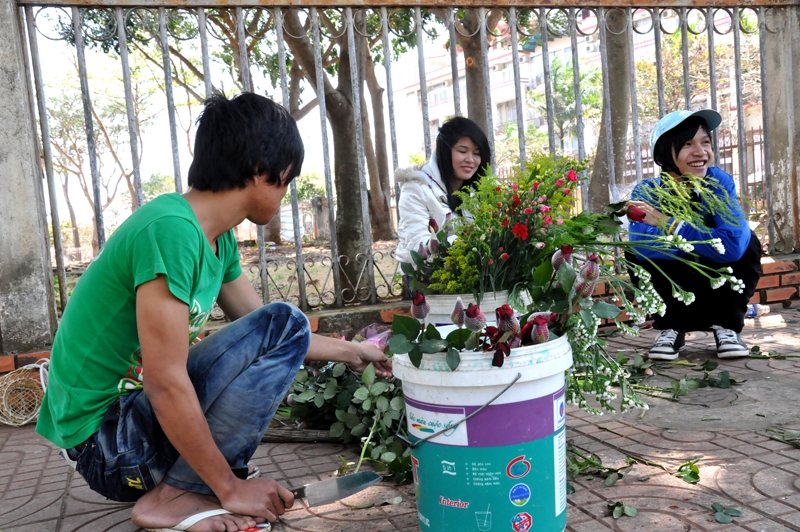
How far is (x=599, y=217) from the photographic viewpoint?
6.90ft

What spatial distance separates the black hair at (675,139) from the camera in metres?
3.55

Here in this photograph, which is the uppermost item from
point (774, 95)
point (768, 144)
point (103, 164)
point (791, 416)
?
point (103, 164)

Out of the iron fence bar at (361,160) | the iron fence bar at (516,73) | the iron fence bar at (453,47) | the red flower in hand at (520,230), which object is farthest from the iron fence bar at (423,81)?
the red flower in hand at (520,230)

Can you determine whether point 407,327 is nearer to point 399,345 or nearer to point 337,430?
point 399,345

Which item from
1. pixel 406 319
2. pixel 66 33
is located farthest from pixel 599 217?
pixel 66 33

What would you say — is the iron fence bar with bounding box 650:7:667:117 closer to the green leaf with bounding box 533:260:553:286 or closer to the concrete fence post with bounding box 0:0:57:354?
the green leaf with bounding box 533:260:553:286

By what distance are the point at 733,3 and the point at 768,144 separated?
1036mm

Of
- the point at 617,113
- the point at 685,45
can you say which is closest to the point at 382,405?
the point at 685,45

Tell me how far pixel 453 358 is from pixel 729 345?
2581 mm

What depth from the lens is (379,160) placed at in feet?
37.7

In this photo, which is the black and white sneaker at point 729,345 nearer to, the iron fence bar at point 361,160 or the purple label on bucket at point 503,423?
the iron fence bar at point 361,160

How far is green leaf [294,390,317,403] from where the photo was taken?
274cm

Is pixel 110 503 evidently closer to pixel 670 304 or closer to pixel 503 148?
pixel 670 304

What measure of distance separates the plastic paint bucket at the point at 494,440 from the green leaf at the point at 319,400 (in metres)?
1.08
